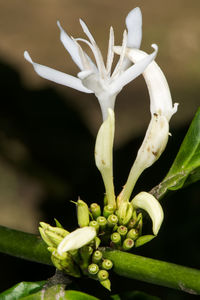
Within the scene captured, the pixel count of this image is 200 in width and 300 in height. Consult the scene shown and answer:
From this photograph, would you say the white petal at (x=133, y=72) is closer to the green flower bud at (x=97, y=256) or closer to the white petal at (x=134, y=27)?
the white petal at (x=134, y=27)

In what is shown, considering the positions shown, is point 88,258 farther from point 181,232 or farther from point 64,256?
point 181,232

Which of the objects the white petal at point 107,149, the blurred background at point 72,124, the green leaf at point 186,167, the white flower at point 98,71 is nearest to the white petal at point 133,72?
the white flower at point 98,71

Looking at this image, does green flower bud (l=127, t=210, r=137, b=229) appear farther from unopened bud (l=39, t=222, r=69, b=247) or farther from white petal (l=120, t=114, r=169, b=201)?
unopened bud (l=39, t=222, r=69, b=247)

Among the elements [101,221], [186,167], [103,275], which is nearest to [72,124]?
[186,167]

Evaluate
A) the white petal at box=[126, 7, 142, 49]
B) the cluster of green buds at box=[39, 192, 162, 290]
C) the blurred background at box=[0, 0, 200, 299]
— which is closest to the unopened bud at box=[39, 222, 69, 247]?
the cluster of green buds at box=[39, 192, 162, 290]

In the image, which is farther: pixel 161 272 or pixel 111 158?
pixel 111 158

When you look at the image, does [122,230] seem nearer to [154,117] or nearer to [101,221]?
[101,221]

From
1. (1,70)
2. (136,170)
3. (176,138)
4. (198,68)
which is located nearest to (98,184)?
(176,138)
